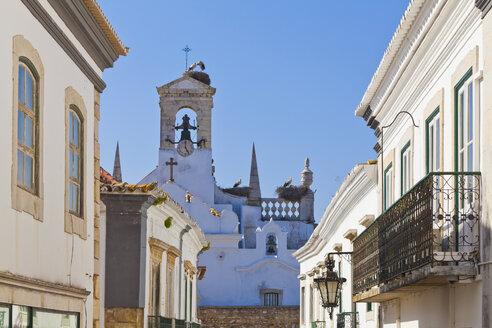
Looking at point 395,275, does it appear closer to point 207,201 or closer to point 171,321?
point 171,321

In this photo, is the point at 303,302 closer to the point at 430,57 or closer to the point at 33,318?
the point at 430,57

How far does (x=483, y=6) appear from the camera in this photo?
9.09m

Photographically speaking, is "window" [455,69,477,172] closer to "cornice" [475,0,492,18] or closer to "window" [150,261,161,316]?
"cornice" [475,0,492,18]

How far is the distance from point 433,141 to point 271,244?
134 ft

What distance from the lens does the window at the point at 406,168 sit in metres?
13.6

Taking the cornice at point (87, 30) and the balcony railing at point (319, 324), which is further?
the balcony railing at point (319, 324)

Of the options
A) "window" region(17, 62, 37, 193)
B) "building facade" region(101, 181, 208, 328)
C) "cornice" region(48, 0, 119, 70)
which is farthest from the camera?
"building facade" region(101, 181, 208, 328)

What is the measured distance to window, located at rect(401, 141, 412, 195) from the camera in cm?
1359

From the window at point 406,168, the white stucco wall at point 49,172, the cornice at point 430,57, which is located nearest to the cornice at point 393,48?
the cornice at point 430,57

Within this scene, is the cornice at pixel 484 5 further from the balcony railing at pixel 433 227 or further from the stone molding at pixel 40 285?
the stone molding at pixel 40 285

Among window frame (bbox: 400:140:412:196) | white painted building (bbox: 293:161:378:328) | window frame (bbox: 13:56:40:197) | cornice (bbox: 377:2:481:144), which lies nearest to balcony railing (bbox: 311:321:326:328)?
white painted building (bbox: 293:161:378:328)

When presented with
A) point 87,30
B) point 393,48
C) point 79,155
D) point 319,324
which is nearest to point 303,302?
point 319,324

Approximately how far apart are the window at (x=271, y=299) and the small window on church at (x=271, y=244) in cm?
344

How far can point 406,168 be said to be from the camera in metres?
14.0
